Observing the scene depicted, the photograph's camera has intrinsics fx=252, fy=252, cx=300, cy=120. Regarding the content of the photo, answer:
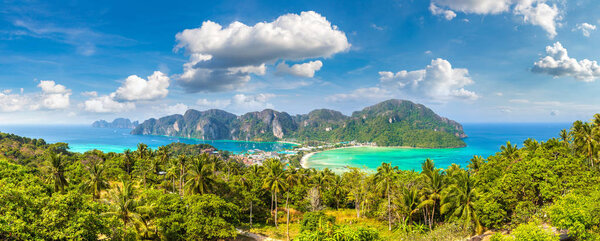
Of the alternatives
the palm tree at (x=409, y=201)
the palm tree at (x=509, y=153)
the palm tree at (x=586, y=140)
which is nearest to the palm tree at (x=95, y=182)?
the palm tree at (x=409, y=201)

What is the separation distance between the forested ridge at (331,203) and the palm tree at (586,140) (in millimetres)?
150

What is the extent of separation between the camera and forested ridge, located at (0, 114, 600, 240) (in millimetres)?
17266

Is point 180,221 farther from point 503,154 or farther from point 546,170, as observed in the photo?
Result: point 503,154

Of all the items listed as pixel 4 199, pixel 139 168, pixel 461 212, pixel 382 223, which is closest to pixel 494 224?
pixel 461 212

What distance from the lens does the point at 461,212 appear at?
31203mm

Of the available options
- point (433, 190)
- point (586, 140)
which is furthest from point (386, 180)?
point (586, 140)

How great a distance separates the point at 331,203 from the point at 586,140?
A: 43173 millimetres

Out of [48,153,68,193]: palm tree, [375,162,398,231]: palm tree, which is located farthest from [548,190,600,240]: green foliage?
[48,153,68,193]: palm tree

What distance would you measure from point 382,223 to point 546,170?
23.4 meters

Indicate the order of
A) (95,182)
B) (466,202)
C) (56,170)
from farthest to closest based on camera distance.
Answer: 1. (95,182)
2. (56,170)
3. (466,202)

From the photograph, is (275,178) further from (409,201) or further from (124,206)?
(409,201)

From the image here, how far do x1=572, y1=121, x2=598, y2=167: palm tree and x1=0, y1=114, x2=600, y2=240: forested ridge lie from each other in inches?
5.9

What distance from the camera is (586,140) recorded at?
3722 cm

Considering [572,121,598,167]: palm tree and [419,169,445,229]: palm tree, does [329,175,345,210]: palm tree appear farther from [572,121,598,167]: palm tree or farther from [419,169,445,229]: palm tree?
[572,121,598,167]: palm tree
